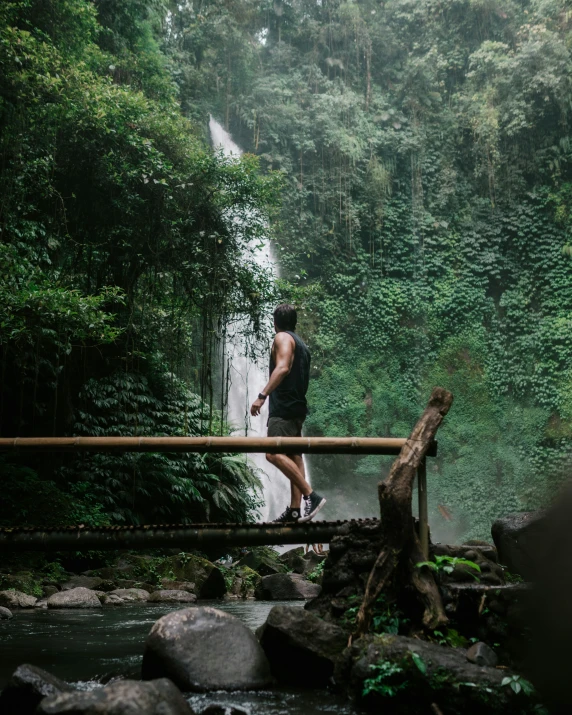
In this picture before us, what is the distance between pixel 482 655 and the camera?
3406 millimetres

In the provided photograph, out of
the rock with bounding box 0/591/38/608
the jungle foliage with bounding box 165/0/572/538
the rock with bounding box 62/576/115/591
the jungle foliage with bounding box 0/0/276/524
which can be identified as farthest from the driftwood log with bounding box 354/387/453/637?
the jungle foliage with bounding box 165/0/572/538

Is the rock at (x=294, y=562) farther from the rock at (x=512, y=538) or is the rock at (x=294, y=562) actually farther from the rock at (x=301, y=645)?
the rock at (x=301, y=645)

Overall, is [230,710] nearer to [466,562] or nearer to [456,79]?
[466,562]

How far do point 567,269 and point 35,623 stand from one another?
58.2 ft

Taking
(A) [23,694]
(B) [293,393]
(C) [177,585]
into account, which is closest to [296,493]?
(B) [293,393]

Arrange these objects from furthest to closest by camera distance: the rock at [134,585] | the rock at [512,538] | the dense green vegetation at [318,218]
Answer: the dense green vegetation at [318,218] → the rock at [134,585] → the rock at [512,538]

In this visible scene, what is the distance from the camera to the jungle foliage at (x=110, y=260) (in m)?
10.7

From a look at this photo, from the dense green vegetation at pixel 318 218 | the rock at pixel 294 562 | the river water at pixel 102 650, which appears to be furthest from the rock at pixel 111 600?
the rock at pixel 294 562

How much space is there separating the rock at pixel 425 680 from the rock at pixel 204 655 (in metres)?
0.56

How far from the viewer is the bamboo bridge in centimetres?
423

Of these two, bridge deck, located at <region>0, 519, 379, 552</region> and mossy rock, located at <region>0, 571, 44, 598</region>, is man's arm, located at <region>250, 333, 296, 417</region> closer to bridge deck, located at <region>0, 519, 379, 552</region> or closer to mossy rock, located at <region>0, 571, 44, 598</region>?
bridge deck, located at <region>0, 519, 379, 552</region>

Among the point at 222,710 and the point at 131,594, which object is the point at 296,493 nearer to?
the point at 222,710

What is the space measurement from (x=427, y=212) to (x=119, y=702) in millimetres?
20946

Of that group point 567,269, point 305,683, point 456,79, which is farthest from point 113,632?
point 456,79
